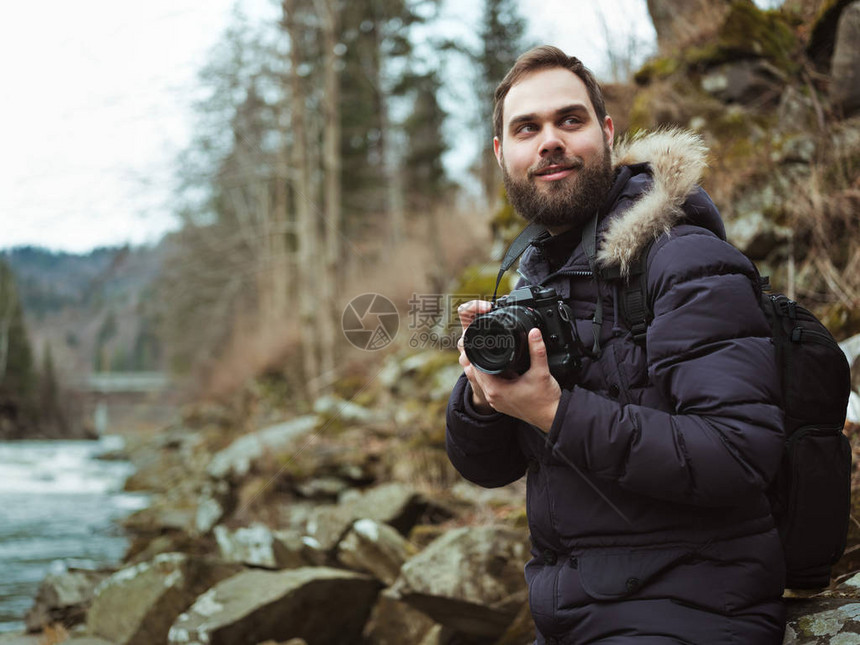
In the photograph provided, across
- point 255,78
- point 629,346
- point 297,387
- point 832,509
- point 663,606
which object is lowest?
point 297,387

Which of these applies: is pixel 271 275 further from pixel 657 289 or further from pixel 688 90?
pixel 657 289

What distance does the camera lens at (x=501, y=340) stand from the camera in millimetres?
1409

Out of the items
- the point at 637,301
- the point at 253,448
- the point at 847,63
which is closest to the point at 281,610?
the point at 637,301

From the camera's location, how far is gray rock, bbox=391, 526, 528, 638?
308cm

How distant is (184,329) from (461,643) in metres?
22.9

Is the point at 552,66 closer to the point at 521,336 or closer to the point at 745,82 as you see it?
the point at 521,336

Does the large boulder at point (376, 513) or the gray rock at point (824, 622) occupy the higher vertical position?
the gray rock at point (824, 622)

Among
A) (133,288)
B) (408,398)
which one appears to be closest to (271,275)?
(133,288)

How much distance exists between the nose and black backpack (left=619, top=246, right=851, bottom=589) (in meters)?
0.44

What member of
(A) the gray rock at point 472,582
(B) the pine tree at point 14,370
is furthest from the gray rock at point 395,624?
(B) the pine tree at point 14,370

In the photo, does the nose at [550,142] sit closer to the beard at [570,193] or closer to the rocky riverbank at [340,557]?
the beard at [570,193]

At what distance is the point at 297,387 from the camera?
1371 cm

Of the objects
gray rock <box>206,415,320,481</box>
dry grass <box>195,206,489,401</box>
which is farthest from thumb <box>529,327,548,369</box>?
gray rock <box>206,415,320,481</box>

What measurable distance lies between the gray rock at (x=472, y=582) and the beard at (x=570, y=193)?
6.43 feet
